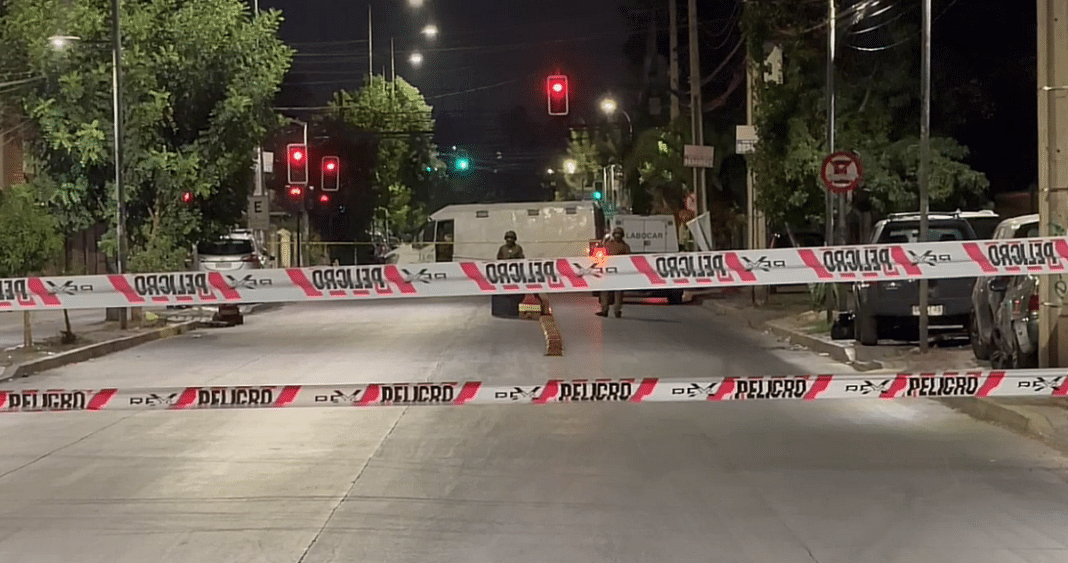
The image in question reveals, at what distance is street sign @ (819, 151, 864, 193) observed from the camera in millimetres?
19625

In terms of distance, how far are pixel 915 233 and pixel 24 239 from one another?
13.0 metres

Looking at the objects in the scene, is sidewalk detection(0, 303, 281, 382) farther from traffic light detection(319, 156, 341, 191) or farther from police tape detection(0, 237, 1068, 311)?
police tape detection(0, 237, 1068, 311)

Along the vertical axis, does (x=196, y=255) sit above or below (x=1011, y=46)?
below

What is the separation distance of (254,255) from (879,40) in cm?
1794

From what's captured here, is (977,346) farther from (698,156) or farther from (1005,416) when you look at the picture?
(698,156)

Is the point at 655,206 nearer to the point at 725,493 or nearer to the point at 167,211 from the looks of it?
the point at 167,211

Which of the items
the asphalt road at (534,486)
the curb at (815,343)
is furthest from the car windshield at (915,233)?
the asphalt road at (534,486)

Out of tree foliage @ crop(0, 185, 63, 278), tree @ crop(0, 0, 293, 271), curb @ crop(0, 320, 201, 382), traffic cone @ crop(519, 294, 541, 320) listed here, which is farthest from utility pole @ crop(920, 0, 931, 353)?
tree @ crop(0, 0, 293, 271)

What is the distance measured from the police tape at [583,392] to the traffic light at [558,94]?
1928cm

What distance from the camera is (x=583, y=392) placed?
8547 mm

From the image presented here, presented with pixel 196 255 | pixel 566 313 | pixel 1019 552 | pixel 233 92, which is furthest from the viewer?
pixel 196 255

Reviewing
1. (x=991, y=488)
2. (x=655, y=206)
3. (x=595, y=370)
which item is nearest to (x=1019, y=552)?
(x=991, y=488)

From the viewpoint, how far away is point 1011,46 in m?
26.5

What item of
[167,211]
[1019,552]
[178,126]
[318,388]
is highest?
[178,126]
